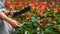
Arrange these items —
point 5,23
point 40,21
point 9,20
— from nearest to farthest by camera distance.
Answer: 1. point 9,20
2. point 5,23
3. point 40,21

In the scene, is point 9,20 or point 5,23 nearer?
point 9,20

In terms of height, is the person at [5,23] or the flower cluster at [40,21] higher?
the person at [5,23]

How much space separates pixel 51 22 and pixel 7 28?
1.16m

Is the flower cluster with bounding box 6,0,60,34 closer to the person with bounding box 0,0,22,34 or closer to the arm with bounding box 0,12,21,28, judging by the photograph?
the person with bounding box 0,0,22,34

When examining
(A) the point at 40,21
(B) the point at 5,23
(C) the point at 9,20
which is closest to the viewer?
(C) the point at 9,20

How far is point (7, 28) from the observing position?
2.40m

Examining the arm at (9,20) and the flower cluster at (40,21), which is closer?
the arm at (9,20)

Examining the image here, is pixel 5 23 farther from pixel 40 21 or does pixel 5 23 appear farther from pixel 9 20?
pixel 40 21

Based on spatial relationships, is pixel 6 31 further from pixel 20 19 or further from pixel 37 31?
pixel 20 19

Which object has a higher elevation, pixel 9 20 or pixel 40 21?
pixel 9 20

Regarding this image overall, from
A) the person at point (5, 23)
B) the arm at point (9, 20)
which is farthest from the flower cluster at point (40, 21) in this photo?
the arm at point (9, 20)

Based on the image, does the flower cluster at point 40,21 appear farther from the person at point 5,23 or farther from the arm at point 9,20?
the arm at point 9,20

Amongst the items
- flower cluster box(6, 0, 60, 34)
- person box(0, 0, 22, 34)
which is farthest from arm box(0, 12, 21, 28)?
flower cluster box(6, 0, 60, 34)

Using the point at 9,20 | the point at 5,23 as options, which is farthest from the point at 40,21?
the point at 9,20
